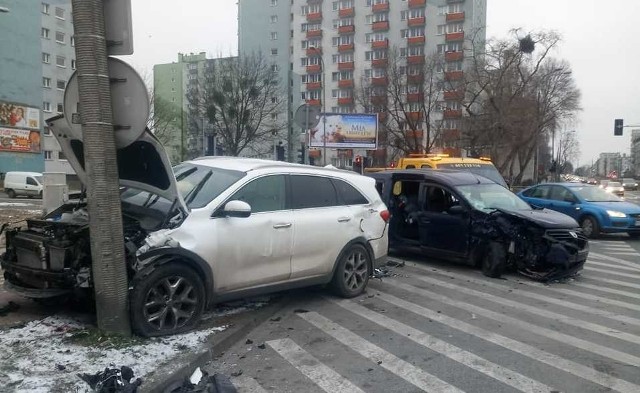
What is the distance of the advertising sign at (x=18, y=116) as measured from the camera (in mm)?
41625

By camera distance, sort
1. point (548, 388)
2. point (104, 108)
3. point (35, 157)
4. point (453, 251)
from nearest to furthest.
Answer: point (548, 388) < point (104, 108) < point (453, 251) < point (35, 157)

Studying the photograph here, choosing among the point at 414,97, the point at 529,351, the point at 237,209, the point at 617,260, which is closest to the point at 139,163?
the point at 237,209

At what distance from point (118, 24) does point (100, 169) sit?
1272 millimetres

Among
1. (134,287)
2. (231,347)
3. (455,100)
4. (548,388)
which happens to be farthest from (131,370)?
(455,100)

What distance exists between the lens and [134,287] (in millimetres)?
4688

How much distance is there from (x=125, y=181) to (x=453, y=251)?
5710 millimetres

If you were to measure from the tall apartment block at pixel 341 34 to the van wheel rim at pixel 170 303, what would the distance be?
65686mm

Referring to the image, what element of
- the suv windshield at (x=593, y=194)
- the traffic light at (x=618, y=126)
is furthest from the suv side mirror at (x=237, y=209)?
the traffic light at (x=618, y=126)

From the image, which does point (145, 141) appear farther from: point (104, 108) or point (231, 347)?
point (231, 347)

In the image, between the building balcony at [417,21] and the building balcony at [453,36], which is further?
the building balcony at [417,21]

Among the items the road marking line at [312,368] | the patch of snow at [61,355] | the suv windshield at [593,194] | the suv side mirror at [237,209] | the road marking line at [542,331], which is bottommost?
the road marking line at [542,331]

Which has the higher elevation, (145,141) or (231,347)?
(145,141)

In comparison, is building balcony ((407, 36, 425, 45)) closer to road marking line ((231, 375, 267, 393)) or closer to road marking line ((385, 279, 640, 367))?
road marking line ((385, 279, 640, 367))

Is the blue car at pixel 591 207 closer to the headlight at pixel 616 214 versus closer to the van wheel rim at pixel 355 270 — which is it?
the headlight at pixel 616 214
